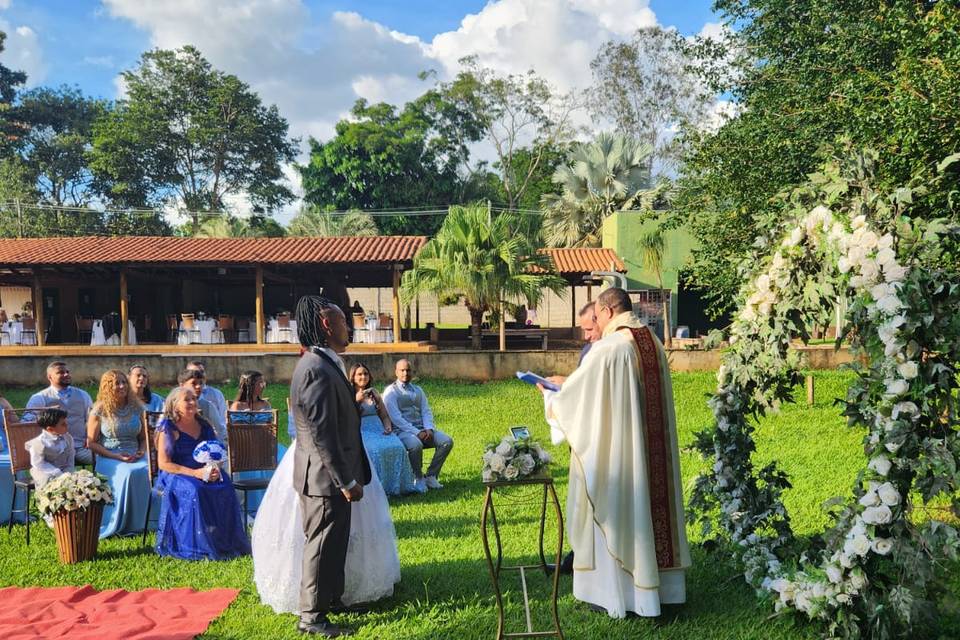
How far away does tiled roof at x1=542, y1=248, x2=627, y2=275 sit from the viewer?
23.0m

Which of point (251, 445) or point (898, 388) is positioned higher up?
point (898, 388)

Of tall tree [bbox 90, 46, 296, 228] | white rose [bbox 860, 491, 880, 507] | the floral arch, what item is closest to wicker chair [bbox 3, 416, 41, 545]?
the floral arch

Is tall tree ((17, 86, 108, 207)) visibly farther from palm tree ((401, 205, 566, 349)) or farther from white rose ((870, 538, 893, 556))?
white rose ((870, 538, 893, 556))

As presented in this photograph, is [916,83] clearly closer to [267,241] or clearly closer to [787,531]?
[787,531]

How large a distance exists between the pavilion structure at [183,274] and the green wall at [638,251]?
9177mm

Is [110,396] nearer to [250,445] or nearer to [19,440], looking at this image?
[19,440]

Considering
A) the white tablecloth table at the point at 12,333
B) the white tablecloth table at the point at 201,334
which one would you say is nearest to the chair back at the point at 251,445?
the white tablecloth table at the point at 201,334

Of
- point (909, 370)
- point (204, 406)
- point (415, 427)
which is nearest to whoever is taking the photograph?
point (909, 370)

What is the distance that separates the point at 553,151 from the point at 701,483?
37.3m

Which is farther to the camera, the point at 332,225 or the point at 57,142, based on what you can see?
the point at 57,142

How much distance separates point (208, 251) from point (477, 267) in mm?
8169

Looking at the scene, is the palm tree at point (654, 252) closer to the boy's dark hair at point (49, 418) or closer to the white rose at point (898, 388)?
the boy's dark hair at point (49, 418)

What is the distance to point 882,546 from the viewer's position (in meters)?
4.22

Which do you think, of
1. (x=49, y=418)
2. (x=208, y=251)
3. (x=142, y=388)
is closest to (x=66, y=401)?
(x=142, y=388)
